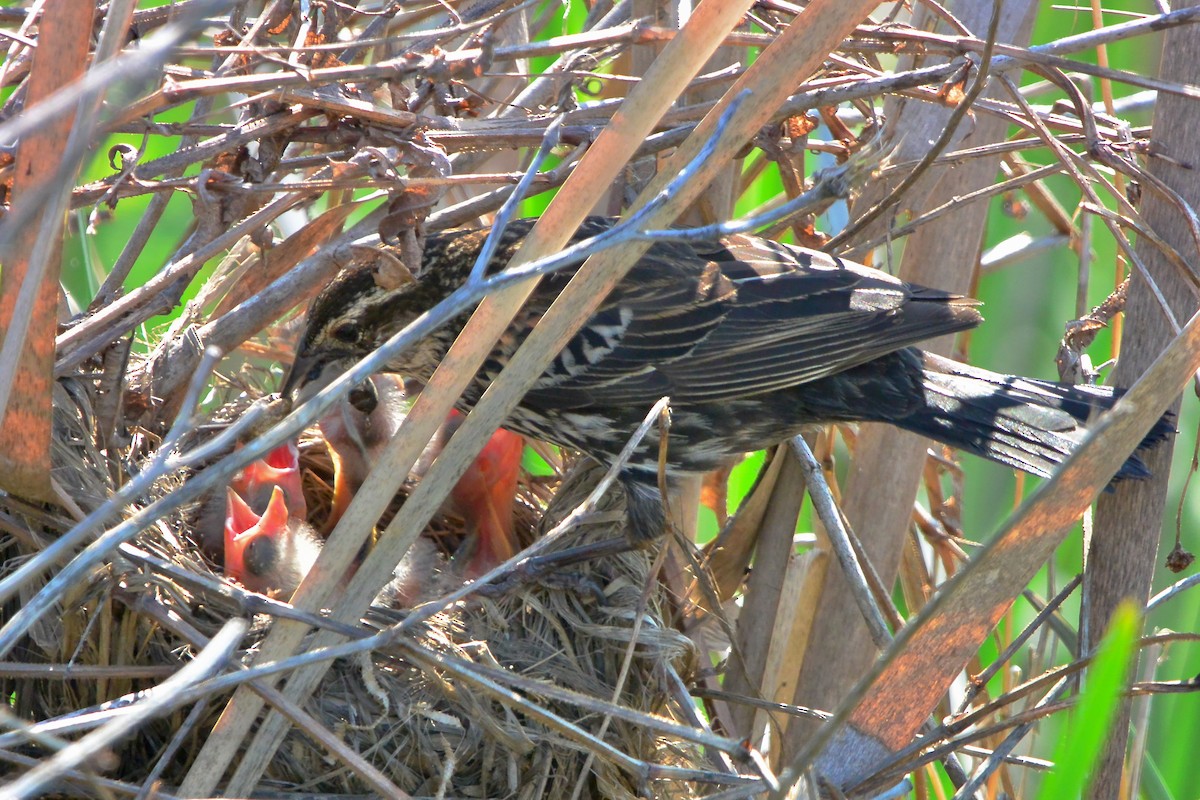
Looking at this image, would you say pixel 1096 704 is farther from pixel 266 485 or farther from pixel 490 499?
pixel 266 485

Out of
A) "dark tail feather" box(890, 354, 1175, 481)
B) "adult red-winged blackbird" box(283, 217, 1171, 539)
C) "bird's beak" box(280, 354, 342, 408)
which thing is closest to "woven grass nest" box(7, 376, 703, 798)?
"adult red-winged blackbird" box(283, 217, 1171, 539)

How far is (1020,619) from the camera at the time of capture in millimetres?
2768

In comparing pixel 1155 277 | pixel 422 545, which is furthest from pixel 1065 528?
pixel 422 545

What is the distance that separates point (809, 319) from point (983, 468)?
2.44ft

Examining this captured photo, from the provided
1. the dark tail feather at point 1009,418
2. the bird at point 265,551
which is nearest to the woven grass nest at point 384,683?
the bird at point 265,551

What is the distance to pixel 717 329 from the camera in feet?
7.91

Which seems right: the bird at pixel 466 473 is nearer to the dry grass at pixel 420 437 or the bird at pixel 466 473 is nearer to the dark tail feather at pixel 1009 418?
the dry grass at pixel 420 437

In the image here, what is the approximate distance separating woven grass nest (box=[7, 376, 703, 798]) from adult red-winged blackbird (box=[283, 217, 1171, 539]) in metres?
0.36

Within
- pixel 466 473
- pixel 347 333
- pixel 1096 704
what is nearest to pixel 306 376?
pixel 347 333

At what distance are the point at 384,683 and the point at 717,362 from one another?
0.94m

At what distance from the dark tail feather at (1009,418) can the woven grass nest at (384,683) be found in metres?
0.70

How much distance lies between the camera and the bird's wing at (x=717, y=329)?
2.32 meters

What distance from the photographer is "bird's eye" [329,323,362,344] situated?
241 centimetres

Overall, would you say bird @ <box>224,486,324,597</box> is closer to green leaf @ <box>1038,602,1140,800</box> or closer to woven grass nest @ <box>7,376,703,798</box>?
woven grass nest @ <box>7,376,703,798</box>
